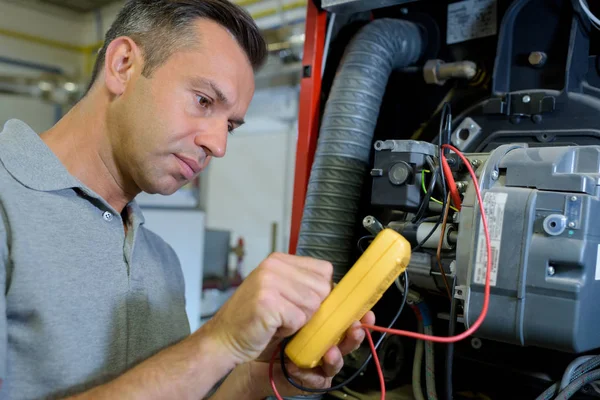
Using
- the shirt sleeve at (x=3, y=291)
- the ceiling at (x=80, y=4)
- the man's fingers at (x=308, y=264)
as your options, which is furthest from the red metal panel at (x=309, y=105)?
the ceiling at (x=80, y=4)

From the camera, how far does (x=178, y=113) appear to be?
0.84 m

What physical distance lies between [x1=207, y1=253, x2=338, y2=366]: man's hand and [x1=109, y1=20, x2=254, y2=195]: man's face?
1.05ft

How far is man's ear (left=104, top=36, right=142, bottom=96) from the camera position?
879 mm

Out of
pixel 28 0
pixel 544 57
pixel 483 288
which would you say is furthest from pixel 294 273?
pixel 28 0

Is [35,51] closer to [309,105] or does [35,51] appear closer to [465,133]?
[309,105]

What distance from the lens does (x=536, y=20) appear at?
0.95m

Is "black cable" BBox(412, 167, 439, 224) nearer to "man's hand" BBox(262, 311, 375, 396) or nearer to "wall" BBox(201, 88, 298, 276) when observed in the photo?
"man's hand" BBox(262, 311, 375, 396)

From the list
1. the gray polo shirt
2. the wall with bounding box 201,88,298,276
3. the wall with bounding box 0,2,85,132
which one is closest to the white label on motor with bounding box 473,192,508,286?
the gray polo shirt

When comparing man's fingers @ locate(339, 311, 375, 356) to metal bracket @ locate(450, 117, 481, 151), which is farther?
metal bracket @ locate(450, 117, 481, 151)

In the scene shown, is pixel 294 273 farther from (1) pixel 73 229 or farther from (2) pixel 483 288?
(1) pixel 73 229

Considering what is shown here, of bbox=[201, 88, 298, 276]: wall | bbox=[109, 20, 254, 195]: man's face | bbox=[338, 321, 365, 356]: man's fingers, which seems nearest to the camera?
bbox=[338, 321, 365, 356]: man's fingers

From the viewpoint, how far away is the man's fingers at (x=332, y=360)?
2.40 ft

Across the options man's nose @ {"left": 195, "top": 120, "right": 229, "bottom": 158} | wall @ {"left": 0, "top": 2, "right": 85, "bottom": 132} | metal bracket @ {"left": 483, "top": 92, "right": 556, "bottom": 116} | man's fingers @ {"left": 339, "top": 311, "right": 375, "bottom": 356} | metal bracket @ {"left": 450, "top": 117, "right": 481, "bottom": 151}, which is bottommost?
man's fingers @ {"left": 339, "top": 311, "right": 375, "bottom": 356}

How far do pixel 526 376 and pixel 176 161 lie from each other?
2.37 feet
